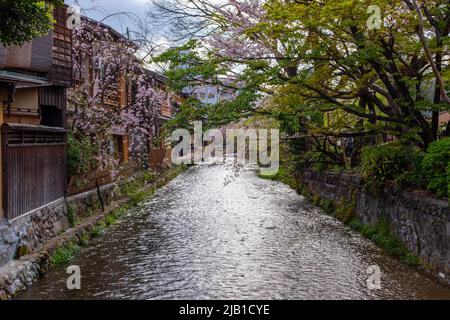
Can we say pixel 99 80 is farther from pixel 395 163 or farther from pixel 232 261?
pixel 395 163

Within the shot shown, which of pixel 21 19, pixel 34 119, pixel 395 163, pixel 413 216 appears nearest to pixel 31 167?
pixel 34 119

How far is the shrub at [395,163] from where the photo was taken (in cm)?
1196

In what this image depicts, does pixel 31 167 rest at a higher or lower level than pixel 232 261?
higher

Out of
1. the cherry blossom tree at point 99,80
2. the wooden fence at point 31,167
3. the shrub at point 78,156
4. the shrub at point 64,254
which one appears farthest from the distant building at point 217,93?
the shrub at point 64,254

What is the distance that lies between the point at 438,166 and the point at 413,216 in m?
1.60

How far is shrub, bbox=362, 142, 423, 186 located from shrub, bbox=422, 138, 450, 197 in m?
0.92

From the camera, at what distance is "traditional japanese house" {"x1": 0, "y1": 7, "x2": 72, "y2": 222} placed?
34.4 ft

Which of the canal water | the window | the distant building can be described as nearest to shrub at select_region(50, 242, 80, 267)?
the canal water

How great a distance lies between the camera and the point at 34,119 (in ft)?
49.3

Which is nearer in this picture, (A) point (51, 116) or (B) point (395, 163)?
(B) point (395, 163)

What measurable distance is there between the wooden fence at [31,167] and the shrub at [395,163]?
32.1ft

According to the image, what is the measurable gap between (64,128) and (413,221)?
1092 cm

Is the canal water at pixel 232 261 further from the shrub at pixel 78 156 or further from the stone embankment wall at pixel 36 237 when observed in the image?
the shrub at pixel 78 156

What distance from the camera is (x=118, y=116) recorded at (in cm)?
2072
